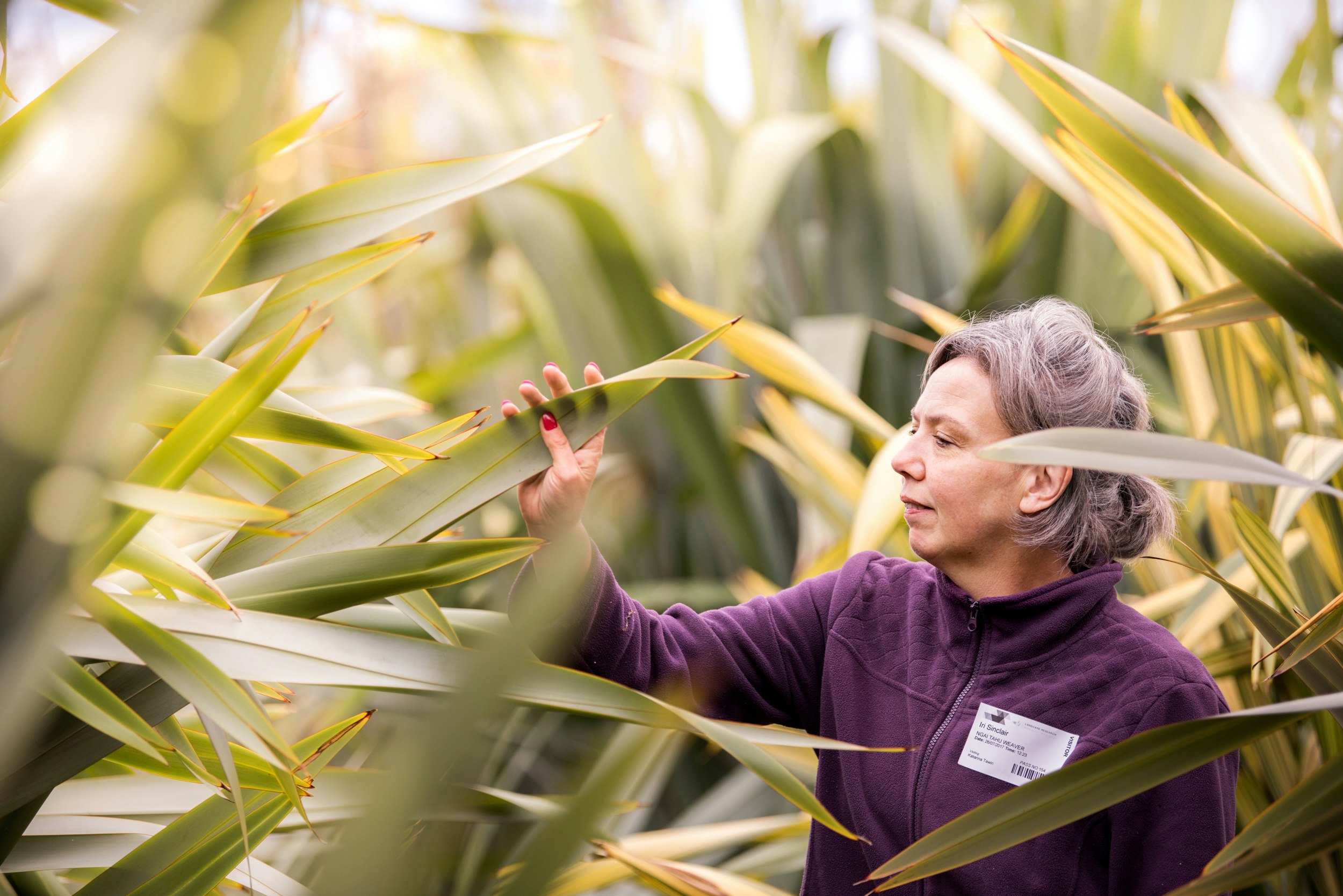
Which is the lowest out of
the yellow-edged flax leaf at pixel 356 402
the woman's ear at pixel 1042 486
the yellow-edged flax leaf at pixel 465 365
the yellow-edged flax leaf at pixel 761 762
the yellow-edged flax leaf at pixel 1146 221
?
the yellow-edged flax leaf at pixel 761 762

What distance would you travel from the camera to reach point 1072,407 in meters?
0.72

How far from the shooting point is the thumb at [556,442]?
22.3 inches

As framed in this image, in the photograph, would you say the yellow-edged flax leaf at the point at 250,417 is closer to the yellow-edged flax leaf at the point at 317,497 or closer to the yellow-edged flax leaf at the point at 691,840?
the yellow-edged flax leaf at the point at 317,497

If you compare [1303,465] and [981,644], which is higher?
[1303,465]

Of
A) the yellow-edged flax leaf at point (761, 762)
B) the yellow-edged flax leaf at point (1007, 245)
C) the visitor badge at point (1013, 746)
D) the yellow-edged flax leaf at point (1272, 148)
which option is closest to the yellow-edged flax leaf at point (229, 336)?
the yellow-edged flax leaf at point (761, 762)

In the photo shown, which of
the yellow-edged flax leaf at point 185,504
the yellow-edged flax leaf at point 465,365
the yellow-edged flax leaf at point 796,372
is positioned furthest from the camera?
the yellow-edged flax leaf at point 465,365

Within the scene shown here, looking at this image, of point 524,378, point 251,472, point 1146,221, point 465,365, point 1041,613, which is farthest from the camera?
point 524,378

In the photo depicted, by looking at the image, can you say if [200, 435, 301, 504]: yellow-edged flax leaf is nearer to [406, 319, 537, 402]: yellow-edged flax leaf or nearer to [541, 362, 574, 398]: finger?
[541, 362, 574, 398]: finger

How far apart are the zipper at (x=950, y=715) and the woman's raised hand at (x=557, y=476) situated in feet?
1.05

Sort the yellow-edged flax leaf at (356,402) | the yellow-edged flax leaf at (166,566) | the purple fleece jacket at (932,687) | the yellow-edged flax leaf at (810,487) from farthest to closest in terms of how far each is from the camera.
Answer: the yellow-edged flax leaf at (810,487)
the yellow-edged flax leaf at (356,402)
the purple fleece jacket at (932,687)
the yellow-edged flax leaf at (166,566)

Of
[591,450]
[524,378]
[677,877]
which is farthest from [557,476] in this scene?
[524,378]

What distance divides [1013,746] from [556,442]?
0.40m

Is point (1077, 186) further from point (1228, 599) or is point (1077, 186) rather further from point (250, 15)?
point (250, 15)

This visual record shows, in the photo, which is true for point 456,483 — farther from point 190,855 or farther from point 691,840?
point 691,840
